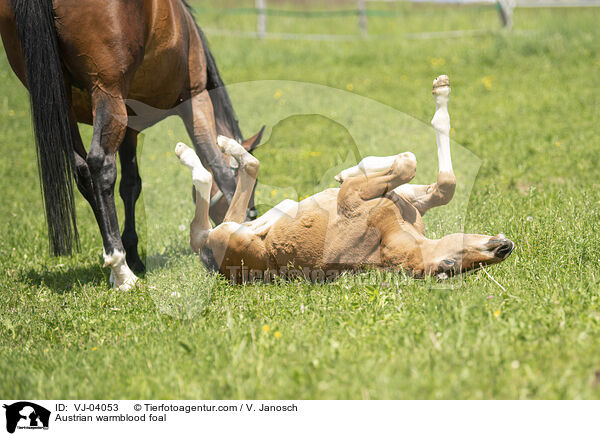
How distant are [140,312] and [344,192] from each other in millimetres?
1542

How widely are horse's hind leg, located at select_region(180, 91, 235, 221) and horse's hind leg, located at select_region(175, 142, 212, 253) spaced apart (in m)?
0.58

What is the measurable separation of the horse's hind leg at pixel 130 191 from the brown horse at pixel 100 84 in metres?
0.48

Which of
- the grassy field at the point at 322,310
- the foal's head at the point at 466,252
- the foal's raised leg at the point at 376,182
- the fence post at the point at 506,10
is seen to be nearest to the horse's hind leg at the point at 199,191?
the grassy field at the point at 322,310

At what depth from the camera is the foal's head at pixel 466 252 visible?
3.80 meters

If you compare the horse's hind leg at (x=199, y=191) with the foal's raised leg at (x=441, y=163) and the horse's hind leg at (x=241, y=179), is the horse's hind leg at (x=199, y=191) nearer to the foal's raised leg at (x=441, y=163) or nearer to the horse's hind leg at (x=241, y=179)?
the horse's hind leg at (x=241, y=179)

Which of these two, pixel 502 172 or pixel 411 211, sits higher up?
pixel 411 211

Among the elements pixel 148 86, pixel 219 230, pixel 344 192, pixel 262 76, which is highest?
pixel 148 86

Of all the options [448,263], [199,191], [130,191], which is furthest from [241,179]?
[130,191]

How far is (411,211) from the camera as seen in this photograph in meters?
4.31

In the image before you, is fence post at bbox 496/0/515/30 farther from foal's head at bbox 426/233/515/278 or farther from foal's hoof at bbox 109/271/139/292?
foal's hoof at bbox 109/271/139/292

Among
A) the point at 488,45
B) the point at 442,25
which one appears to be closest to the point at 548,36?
the point at 488,45

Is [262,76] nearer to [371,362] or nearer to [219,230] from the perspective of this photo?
[219,230]

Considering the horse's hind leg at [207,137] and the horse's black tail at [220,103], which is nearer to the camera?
the horse's hind leg at [207,137]

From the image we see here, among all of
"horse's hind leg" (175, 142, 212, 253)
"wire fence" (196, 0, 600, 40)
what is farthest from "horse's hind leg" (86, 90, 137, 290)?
"wire fence" (196, 0, 600, 40)
